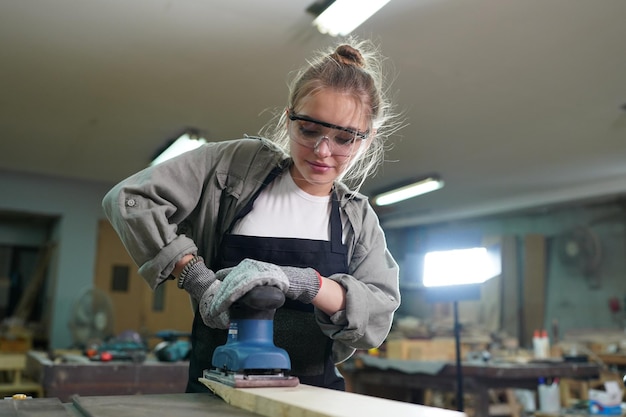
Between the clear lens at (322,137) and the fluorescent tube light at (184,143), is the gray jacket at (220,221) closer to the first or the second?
the clear lens at (322,137)

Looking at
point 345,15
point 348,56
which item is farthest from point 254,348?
point 345,15

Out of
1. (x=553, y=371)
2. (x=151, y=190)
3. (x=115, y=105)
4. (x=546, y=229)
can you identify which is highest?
(x=115, y=105)

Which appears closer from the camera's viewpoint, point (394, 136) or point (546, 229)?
point (394, 136)

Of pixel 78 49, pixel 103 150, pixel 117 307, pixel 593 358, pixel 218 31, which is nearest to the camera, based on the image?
pixel 218 31

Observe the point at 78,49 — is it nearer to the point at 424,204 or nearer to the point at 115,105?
the point at 115,105

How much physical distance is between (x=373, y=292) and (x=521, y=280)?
23.3 feet

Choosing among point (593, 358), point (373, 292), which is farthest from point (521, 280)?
point (373, 292)

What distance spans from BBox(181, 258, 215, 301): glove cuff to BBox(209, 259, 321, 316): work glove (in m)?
0.04

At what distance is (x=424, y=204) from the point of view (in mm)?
8531

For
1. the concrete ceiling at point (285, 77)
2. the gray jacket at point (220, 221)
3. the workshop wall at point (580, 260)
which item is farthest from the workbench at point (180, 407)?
the workshop wall at point (580, 260)

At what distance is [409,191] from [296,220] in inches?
247

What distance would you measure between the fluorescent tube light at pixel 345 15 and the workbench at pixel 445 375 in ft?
7.32

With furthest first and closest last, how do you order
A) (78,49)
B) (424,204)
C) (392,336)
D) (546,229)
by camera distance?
Answer: (424,204) < (546,229) < (392,336) < (78,49)

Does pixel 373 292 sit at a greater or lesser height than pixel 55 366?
greater
